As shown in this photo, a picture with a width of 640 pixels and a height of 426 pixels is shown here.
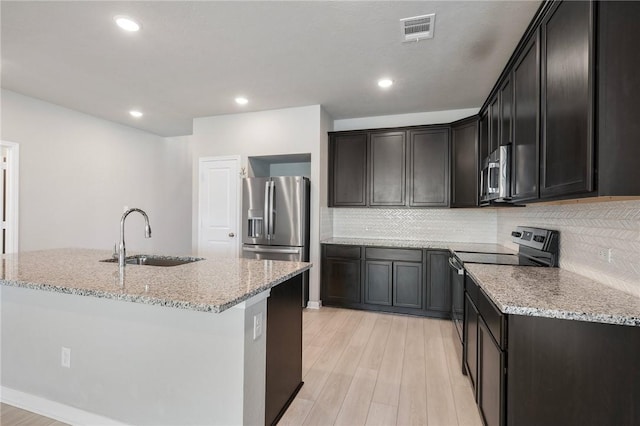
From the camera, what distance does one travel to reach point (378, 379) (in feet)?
7.88

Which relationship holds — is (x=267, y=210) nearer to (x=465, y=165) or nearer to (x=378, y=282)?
(x=378, y=282)

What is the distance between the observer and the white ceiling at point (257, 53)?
7.27ft

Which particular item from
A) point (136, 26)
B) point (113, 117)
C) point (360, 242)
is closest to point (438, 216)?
point (360, 242)

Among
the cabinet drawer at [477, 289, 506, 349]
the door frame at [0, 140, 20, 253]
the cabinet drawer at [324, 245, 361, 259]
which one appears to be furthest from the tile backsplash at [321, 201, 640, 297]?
the door frame at [0, 140, 20, 253]

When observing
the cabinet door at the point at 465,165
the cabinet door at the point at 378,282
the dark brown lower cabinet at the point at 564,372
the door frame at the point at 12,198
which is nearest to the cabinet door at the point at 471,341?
the dark brown lower cabinet at the point at 564,372

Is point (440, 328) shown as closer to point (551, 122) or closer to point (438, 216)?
point (438, 216)

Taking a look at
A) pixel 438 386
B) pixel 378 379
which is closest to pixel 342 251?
pixel 378 379

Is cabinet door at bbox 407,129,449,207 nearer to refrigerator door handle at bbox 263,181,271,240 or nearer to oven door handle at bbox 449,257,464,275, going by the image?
oven door handle at bbox 449,257,464,275

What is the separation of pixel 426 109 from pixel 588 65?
10.7 feet

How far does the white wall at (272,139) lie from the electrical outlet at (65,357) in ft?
8.78

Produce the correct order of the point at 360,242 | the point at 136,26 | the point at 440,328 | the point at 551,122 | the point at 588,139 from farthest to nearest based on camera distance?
the point at 360,242 → the point at 440,328 → the point at 136,26 → the point at 551,122 → the point at 588,139

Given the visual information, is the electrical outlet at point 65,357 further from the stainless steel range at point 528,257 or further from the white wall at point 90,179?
the white wall at point 90,179

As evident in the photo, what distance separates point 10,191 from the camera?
152 inches

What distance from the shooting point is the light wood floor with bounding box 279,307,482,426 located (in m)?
1.98
